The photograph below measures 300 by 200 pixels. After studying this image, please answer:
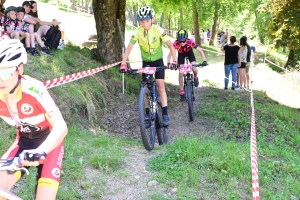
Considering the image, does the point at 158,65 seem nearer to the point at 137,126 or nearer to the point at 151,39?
the point at 151,39

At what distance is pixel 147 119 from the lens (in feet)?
19.2

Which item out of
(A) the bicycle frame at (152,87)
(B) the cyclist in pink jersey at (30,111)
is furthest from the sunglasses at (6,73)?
(A) the bicycle frame at (152,87)

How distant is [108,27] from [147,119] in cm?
555

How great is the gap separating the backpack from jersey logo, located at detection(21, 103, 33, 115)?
7.04 metres

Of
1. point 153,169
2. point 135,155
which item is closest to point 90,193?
point 153,169

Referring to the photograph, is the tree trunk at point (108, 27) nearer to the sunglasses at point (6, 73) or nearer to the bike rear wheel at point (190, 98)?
the bike rear wheel at point (190, 98)

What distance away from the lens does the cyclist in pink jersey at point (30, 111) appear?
258cm

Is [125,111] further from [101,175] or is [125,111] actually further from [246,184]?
[246,184]

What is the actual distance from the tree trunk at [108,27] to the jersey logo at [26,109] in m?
8.12

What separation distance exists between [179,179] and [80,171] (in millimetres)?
1275

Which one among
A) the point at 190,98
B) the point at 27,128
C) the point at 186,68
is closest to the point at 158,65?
the point at 186,68

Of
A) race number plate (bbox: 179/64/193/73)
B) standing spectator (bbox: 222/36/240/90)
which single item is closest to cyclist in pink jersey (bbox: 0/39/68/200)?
race number plate (bbox: 179/64/193/73)

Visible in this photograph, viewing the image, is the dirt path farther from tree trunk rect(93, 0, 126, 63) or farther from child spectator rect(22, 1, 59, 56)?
child spectator rect(22, 1, 59, 56)

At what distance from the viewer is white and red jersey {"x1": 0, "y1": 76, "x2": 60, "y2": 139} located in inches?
105
